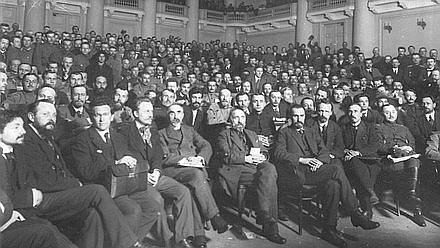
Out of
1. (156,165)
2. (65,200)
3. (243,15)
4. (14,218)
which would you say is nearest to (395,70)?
(156,165)

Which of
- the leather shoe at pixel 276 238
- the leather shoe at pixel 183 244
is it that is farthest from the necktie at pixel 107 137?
the leather shoe at pixel 276 238

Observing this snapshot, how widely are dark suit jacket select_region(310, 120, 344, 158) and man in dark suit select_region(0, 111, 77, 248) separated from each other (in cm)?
284

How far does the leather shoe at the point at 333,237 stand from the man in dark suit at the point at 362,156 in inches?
26.3

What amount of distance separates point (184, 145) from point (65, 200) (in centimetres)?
158

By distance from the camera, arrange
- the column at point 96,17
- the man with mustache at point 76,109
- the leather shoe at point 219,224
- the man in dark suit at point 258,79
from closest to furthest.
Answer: the leather shoe at point 219,224
the man with mustache at point 76,109
the man in dark suit at point 258,79
the column at point 96,17

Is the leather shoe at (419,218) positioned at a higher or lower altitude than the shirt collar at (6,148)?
lower

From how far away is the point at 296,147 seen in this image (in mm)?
4336

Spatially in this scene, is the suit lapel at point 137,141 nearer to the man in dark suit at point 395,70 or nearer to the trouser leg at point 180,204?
the trouser leg at point 180,204

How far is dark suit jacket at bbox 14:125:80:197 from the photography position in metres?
2.70

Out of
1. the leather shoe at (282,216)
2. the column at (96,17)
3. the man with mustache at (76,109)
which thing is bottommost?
the leather shoe at (282,216)

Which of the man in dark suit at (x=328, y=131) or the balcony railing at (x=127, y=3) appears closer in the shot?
the man in dark suit at (x=328, y=131)

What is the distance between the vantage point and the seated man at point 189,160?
363 cm

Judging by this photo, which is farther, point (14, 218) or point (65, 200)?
point (65, 200)

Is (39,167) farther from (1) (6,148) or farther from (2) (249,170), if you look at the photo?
(2) (249,170)
